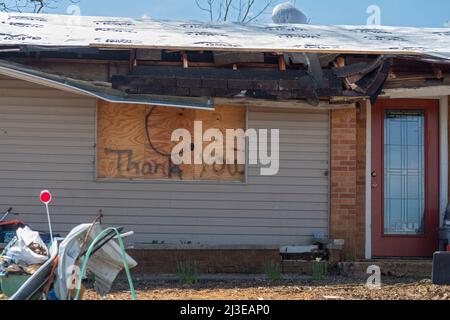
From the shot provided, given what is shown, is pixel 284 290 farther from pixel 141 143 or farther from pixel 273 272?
pixel 141 143

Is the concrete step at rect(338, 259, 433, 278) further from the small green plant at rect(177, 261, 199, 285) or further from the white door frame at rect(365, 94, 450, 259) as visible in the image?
the small green plant at rect(177, 261, 199, 285)

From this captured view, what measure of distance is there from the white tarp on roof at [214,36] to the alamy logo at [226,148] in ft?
4.27

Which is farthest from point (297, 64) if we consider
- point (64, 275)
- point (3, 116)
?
point (64, 275)

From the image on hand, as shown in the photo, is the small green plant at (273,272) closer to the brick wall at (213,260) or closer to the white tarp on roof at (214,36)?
the brick wall at (213,260)

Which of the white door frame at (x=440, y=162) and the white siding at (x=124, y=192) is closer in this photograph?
the white siding at (x=124, y=192)

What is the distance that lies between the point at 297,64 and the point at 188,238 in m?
2.90

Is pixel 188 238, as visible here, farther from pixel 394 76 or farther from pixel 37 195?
pixel 394 76

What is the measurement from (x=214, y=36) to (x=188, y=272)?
3.42 metres

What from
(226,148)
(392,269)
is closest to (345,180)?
(392,269)

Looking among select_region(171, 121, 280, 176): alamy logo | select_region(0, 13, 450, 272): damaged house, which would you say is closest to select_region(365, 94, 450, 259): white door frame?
select_region(0, 13, 450, 272): damaged house

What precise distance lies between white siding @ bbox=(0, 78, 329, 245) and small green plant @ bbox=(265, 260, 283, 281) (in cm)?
49

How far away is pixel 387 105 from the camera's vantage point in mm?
9711

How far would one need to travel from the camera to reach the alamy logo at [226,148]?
30.4ft

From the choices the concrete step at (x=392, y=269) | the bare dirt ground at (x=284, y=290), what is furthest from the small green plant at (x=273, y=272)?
the concrete step at (x=392, y=269)
